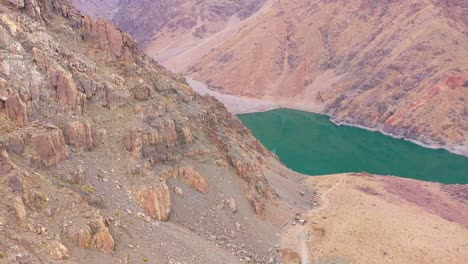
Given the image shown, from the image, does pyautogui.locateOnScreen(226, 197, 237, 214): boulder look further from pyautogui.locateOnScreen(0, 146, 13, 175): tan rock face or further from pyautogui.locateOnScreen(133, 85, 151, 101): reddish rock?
pyautogui.locateOnScreen(0, 146, 13, 175): tan rock face

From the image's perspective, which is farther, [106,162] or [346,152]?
[346,152]

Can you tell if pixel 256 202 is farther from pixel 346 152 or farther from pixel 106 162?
pixel 346 152

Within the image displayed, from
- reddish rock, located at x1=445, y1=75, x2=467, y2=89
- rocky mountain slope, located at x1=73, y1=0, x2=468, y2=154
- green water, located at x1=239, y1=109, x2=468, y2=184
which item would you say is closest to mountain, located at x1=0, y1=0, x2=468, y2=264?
green water, located at x1=239, y1=109, x2=468, y2=184

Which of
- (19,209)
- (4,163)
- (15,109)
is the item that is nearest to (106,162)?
(15,109)

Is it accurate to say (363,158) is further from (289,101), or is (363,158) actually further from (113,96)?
(113,96)

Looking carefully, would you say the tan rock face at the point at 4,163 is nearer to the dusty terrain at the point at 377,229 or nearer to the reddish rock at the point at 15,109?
the reddish rock at the point at 15,109

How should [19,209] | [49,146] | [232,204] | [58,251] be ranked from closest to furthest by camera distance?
[58,251] → [19,209] → [49,146] → [232,204]

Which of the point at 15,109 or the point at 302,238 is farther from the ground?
the point at 15,109
